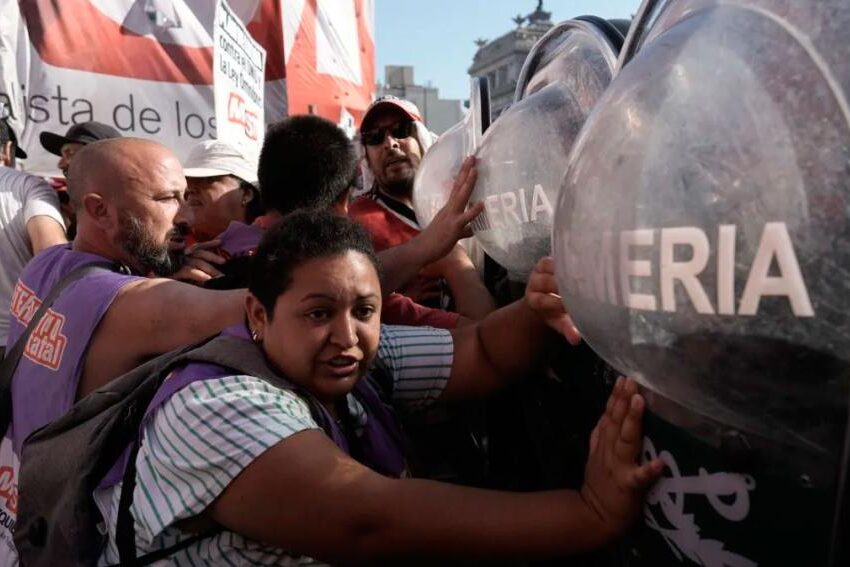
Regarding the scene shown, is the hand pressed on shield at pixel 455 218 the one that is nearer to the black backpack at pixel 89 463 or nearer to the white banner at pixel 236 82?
the black backpack at pixel 89 463

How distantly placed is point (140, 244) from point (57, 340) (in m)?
0.38

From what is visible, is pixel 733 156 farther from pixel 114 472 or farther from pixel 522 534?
pixel 114 472

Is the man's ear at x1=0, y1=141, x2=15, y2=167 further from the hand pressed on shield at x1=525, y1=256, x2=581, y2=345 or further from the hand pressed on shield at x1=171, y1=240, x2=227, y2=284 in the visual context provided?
the hand pressed on shield at x1=525, y1=256, x2=581, y2=345

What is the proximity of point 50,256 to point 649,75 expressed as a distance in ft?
5.96

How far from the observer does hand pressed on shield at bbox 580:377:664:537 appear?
81 cm

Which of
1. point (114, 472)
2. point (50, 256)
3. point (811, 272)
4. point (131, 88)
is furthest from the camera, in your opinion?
point (131, 88)

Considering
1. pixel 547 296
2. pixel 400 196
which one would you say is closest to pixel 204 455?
pixel 547 296

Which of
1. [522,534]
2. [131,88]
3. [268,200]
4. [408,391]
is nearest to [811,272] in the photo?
[522,534]

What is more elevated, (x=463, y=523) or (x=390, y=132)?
(x=390, y=132)

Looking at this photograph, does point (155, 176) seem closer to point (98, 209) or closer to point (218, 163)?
point (98, 209)

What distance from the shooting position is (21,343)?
1854 mm

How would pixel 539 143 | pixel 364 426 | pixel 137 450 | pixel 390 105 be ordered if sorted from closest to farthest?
1. pixel 539 143
2. pixel 137 450
3. pixel 364 426
4. pixel 390 105

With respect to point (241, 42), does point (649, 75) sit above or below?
below

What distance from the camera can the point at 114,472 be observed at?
1354 millimetres
